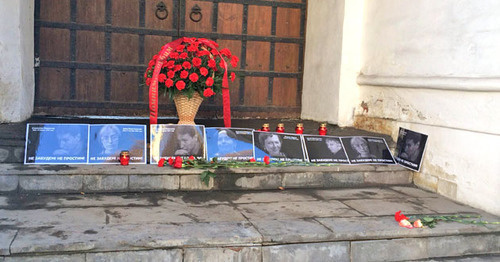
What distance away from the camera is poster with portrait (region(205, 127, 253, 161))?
5.12 meters

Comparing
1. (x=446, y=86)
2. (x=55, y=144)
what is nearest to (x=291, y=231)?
(x=446, y=86)

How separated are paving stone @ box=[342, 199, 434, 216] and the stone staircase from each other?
0.4 inches

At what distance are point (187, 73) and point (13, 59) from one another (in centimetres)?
218

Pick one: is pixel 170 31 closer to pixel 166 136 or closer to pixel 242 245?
pixel 166 136

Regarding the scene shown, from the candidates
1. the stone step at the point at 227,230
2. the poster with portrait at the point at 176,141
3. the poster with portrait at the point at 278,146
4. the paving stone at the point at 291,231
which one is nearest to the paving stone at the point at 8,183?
the stone step at the point at 227,230

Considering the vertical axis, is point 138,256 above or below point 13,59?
below

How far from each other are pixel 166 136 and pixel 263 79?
2.88 metres

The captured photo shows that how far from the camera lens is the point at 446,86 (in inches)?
192

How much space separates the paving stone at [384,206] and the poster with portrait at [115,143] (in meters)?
2.26

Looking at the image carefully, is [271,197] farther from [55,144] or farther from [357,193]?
[55,144]

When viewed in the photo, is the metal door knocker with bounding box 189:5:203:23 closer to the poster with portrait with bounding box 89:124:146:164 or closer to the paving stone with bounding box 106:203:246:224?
the poster with portrait with bounding box 89:124:146:164

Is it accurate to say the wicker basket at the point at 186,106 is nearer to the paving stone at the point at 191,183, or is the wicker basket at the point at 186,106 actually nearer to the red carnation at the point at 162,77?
the red carnation at the point at 162,77

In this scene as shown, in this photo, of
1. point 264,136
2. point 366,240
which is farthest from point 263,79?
point 366,240

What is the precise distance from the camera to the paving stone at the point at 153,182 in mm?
4590
